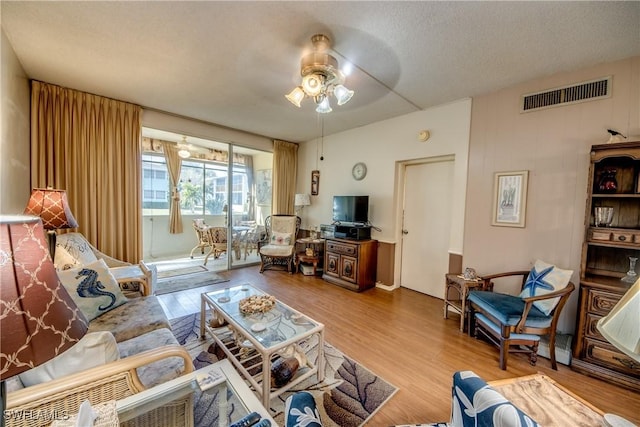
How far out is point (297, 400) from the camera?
0.92 metres

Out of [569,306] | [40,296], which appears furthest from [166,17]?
[569,306]

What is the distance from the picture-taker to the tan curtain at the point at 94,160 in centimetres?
282

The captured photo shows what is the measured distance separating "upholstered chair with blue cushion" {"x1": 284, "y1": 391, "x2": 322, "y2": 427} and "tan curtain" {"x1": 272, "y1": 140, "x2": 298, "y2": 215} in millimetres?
4415

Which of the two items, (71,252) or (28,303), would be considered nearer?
(28,303)

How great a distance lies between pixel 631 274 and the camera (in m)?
1.93

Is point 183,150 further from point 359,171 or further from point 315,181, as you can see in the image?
point 359,171

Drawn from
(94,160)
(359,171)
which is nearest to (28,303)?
(94,160)

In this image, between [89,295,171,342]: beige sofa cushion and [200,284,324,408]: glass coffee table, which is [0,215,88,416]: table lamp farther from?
[89,295,171,342]: beige sofa cushion

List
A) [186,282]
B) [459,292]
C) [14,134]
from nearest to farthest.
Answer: [14,134] < [459,292] < [186,282]

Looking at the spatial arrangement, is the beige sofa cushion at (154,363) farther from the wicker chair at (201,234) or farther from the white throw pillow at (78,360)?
the wicker chair at (201,234)

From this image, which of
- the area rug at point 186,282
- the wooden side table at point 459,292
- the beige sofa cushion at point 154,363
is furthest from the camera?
the area rug at point 186,282

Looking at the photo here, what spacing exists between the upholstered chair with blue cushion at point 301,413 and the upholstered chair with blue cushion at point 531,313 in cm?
190

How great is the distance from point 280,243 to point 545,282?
382 cm

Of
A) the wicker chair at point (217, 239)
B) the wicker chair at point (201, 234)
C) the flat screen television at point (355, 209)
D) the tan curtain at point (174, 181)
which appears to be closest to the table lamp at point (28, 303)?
the flat screen television at point (355, 209)
